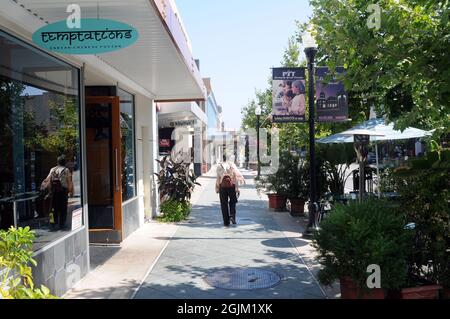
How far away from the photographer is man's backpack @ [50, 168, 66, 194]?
19.1 ft

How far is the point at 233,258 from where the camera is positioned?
711 centimetres

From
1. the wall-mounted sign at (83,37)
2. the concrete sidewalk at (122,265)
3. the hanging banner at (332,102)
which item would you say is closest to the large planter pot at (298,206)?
the hanging banner at (332,102)

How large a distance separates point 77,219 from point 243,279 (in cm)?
235

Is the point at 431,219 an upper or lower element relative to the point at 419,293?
upper

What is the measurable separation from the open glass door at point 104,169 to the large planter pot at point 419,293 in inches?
208

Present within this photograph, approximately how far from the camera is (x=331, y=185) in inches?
447

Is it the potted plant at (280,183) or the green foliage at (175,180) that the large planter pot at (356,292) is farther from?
the potted plant at (280,183)

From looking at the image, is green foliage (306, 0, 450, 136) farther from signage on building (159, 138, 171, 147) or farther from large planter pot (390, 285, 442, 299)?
signage on building (159, 138, 171, 147)

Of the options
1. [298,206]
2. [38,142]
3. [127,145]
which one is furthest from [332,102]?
[38,142]

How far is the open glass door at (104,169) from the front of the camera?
8344 mm

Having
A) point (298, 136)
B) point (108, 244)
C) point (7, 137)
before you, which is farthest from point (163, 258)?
point (298, 136)

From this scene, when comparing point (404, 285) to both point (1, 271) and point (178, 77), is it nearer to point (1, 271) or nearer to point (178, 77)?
point (1, 271)

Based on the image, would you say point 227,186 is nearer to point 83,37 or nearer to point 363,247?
point 363,247

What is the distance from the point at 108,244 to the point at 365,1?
5.98 m
